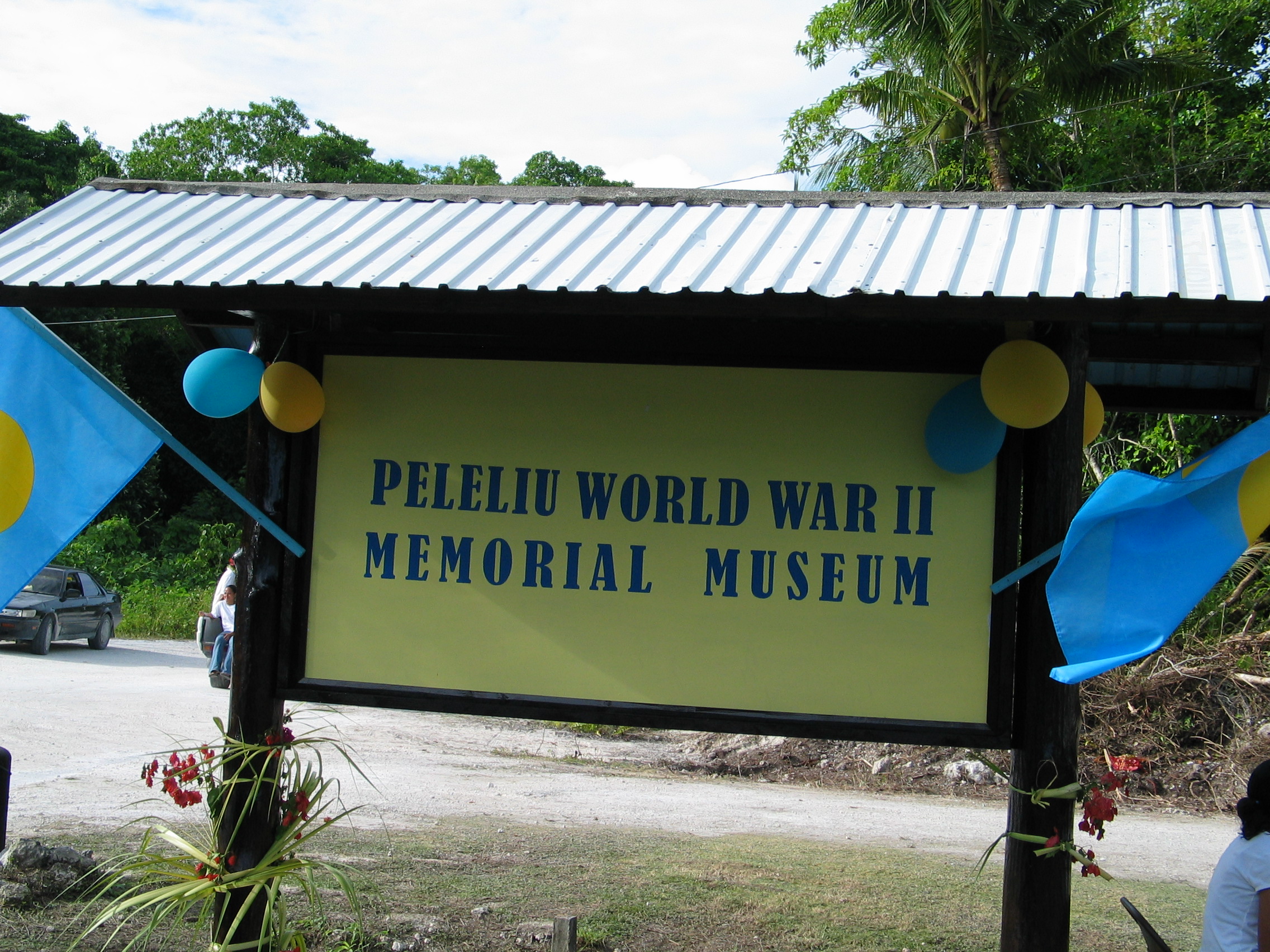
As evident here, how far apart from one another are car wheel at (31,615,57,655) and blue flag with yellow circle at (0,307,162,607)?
41.4 ft

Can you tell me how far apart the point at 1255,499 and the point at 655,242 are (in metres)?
2.24

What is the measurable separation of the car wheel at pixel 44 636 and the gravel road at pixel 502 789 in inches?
108

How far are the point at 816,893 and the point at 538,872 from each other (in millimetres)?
1686

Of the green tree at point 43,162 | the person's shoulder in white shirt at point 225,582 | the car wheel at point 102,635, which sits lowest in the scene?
the car wheel at point 102,635

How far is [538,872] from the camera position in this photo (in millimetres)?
6184

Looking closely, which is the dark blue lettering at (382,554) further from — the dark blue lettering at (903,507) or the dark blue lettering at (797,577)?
the dark blue lettering at (903,507)

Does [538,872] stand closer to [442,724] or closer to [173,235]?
[173,235]

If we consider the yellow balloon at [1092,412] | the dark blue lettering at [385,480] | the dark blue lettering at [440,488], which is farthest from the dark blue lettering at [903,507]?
the dark blue lettering at [385,480]

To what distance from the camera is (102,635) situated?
1662 centimetres

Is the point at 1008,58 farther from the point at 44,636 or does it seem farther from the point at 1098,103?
the point at 44,636

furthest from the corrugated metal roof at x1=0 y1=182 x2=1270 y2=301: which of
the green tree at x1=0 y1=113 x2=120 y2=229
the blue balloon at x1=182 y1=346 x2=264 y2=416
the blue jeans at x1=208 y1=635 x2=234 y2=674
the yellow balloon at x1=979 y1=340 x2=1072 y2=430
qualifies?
the green tree at x1=0 y1=113 x2=120 y2=229

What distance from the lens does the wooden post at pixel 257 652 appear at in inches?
163

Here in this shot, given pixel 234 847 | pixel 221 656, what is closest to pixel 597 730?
pixel 221 656

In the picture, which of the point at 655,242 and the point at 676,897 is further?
the point at 676,897
